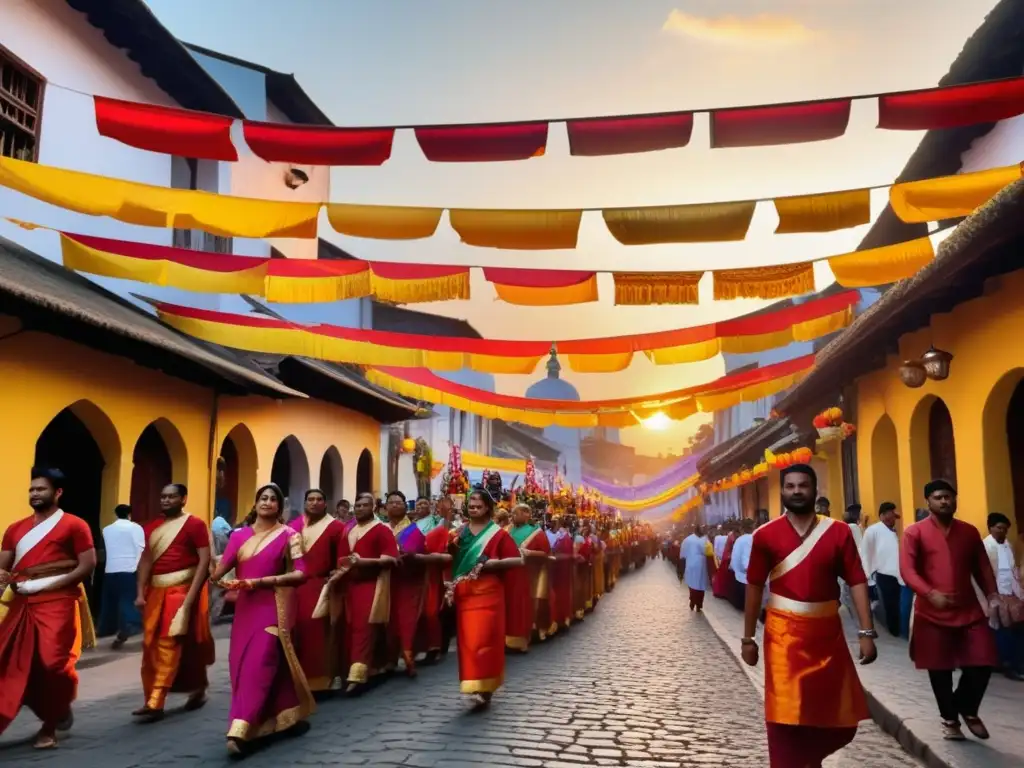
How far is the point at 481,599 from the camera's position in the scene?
26.3 feet

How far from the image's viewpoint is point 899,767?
6145mm

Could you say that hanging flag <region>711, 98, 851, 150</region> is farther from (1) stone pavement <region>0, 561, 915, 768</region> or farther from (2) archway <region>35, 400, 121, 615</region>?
(2) archway <region>35, 400, 121, 615</region>

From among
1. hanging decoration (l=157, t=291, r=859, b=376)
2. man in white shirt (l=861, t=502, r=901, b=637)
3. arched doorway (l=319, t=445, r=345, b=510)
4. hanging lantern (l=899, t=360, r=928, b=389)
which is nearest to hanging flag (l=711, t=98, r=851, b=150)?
hanging lantern (l=899, t=360, r=928, b=389)

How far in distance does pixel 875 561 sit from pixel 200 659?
8.15m

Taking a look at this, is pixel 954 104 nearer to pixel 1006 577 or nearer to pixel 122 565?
pixel 1006 577

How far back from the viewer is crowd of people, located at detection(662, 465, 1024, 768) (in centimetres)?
496

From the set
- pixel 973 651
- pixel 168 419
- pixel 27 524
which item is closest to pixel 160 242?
pixel 168 419

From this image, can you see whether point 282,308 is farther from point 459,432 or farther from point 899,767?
point 899,767

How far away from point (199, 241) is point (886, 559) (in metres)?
12.6

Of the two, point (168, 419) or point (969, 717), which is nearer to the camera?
point (969, 717)

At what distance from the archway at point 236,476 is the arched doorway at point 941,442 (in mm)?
11458

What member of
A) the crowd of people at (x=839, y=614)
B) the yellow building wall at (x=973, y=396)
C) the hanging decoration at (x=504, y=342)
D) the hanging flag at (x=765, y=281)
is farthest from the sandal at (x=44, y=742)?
the yellow building wall at (x=973, y=396)

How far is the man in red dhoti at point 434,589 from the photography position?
1014cm

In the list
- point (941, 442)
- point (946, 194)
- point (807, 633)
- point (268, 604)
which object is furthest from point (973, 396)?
point (268, 604)
